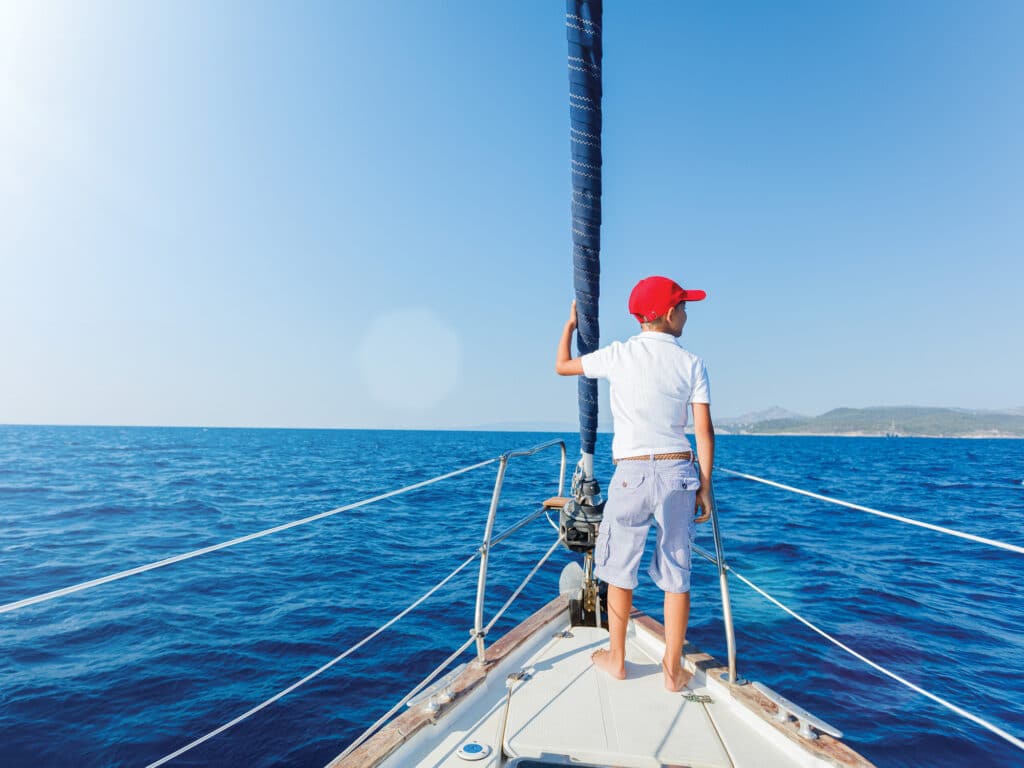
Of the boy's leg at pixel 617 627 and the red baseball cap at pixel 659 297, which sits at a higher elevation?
the red baseball cap at pixel 659 297

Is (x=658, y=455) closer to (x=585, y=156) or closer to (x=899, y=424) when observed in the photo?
(x=585, y=156)

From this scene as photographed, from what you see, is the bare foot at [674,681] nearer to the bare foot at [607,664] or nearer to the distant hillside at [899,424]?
the bare foot at [607,664]

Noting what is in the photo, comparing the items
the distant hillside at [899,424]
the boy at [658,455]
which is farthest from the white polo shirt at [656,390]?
the distant hillside at [899,424]

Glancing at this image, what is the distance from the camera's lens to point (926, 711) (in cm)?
394

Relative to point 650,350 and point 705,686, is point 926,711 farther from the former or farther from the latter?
point 650,350

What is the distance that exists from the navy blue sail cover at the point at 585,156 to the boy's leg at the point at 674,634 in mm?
1285

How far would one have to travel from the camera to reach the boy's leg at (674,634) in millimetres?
2162

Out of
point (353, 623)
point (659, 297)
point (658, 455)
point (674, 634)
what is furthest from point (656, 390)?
point (353, 623)

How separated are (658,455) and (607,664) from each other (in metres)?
1.03

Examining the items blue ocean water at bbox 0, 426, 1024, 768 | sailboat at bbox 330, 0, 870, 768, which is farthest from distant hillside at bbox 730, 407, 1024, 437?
sailboat at bbox 330, 0, 870, 768

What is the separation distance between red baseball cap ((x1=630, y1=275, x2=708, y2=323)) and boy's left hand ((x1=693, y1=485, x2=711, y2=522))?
74 centimetres

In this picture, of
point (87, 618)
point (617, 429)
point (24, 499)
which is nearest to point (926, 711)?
point (617, 429)

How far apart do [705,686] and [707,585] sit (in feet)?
16.1

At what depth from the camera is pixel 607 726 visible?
193 cm
